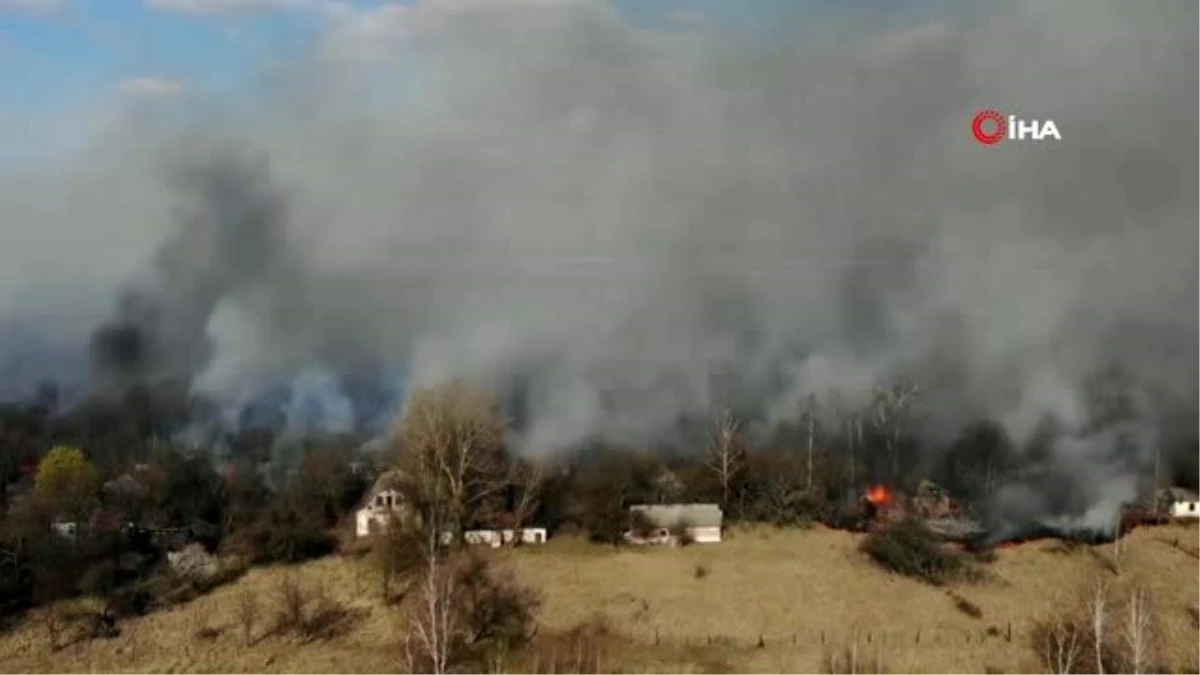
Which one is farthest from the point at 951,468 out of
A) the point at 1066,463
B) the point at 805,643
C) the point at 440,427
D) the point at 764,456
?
the point at 440,427

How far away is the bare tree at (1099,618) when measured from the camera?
1775 centimetres

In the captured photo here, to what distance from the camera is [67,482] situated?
30203 millimetres

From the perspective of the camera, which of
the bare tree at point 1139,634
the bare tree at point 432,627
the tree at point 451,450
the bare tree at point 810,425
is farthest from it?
the bare tree at point 810,425

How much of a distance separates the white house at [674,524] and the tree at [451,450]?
155 inches

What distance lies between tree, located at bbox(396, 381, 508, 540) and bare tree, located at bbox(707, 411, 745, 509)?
6.65 m

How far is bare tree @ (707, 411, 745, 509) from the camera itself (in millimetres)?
32562

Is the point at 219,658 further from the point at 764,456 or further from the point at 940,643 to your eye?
the point at 764,456

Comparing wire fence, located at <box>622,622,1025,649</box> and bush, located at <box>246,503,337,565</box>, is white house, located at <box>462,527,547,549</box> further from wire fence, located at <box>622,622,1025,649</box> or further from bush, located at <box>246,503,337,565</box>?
wire fence, located at <box>622,622,1025,649</box>

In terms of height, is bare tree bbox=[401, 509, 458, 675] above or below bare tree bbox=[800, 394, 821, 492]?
below

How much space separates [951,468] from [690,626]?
1369cm

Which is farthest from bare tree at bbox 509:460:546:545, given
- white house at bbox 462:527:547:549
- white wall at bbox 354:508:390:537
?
white wall at bbox 354:508:390:537

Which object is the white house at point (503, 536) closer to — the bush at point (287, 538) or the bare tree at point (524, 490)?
the bare tree at point (524, 490)

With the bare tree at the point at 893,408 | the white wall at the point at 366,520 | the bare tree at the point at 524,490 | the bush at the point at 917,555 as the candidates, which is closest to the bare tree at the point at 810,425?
the bare tree at the point at 893,408

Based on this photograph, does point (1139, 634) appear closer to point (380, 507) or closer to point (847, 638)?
point (847, 638)
